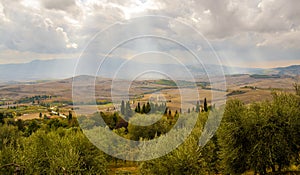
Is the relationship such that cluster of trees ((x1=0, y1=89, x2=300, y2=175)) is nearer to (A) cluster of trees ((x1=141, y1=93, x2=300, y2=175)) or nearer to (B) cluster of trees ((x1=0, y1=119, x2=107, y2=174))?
(A) cluster of trees ((x1=141, y1=93, x2=300, y2=175))

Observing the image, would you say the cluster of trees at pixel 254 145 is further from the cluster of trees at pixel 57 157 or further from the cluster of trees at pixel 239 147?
the cluster of trees at pixel 57 157

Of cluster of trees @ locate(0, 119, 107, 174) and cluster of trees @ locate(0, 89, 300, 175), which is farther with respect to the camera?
cluster of trees @ locate(0, 119, 107, 174)

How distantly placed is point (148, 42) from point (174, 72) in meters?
3.21

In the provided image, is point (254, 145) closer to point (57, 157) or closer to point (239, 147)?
point (239, 147)

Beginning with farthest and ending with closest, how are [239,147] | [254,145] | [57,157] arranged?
[57,157] → [239,147] → [254,145]

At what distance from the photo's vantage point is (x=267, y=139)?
29922 mm

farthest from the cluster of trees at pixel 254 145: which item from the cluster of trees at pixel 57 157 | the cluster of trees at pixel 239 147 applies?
the cluster of trees at pixel 57 157

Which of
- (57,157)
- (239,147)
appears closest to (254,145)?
(239,147)

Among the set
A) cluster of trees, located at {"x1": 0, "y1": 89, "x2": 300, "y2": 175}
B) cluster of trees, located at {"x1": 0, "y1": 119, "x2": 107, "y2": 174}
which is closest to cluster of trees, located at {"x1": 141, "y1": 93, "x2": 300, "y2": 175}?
cluster of trees, located at {"x1": 0, "y1": 89, "x2": 300, "y2": 175}

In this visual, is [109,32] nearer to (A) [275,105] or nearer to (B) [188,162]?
(B) [188,162]

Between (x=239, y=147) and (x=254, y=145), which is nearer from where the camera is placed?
(x=254, y=145)

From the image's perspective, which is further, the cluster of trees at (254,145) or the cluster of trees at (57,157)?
the cluster of trees at (57,157)

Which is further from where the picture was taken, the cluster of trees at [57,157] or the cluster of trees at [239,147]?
the cluster of trees at [57,157]

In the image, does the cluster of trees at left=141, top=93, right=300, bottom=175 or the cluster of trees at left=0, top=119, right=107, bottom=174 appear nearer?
the cluster of trees at left=141, top=93, right=300, bottom=175
